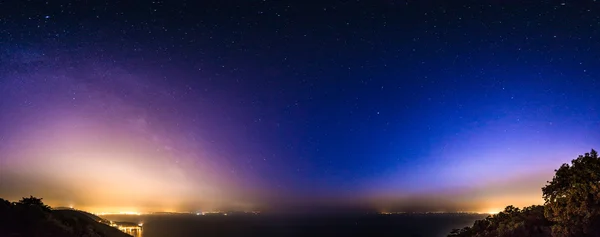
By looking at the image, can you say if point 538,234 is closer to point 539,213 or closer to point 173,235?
point 539,213

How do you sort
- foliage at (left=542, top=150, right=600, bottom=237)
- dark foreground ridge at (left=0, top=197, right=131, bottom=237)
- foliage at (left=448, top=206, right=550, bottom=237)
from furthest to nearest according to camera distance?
foliage at (left=448, top=206, right=550, bottom=237)
dark foreground ridge at (left=0, top=197, right=131, bottom=237)
foliage at (left=542, top=150, right=600, bottom=237)

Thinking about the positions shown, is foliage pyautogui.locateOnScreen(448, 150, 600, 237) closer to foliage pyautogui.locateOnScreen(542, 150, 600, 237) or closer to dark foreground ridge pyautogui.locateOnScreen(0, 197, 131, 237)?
foliage pyautogui.locateOnScreen(542, 150, 600, 237)

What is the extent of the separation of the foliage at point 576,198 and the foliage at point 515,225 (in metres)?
1.68

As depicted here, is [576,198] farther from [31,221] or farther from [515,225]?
[31,221]

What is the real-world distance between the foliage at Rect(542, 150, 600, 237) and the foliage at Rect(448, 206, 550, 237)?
168 cm

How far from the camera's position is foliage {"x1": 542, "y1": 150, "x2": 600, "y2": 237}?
22.6 meters

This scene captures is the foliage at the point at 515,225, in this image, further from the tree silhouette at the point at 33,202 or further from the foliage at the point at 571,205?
the tree silhouette at the point at 33,202

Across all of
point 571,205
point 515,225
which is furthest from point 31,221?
point 571,205

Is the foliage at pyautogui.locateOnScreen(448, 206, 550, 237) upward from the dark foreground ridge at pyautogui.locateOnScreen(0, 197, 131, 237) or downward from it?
downward

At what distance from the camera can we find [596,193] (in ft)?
75.8

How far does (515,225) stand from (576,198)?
5478mm

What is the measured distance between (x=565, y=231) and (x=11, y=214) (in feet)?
115

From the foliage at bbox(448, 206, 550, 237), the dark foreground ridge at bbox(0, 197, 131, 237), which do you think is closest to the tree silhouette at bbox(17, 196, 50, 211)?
the dark foreground ridge at bbox(0, 197, 131, 237)

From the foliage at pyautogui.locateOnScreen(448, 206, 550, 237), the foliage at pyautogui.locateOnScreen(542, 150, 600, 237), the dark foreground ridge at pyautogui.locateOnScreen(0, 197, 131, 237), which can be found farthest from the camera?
the foliage at pyautogui.locateOnScreen(448, 206, 550, 237)
